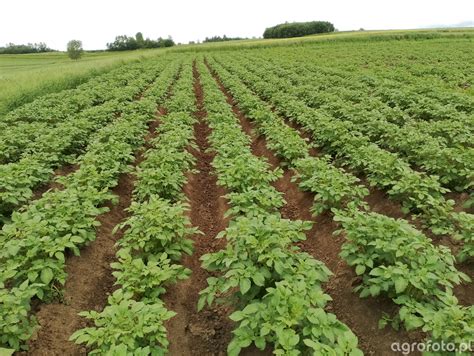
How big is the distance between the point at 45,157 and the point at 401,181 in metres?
7.32

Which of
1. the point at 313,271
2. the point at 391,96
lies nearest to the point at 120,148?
the point at 313,271

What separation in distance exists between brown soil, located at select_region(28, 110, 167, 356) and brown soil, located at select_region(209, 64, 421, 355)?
323 cm

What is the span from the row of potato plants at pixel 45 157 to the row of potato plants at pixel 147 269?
2084 mm

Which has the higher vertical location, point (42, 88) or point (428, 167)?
point (42, 88)

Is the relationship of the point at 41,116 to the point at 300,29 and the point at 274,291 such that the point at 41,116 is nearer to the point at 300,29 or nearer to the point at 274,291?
the point at 274,291

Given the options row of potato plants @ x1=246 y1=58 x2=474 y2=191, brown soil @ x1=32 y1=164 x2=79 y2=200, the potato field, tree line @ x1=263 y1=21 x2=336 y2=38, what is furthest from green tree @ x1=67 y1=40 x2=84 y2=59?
brown soil @ x1=32 y1=164 x2=79 y2=200

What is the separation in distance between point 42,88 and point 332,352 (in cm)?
2164

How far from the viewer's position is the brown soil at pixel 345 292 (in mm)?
3830

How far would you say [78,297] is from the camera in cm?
465

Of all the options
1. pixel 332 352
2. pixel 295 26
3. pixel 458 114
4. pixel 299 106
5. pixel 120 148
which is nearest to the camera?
pixel 332 352

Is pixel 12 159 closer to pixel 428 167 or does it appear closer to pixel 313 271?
pixel 313 271

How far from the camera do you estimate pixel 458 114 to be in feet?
32.1

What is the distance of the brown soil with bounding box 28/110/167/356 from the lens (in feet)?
12.9

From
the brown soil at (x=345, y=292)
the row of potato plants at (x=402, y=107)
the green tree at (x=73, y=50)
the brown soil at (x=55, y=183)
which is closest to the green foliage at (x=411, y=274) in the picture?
the brown soil at (x=345, y=292)
